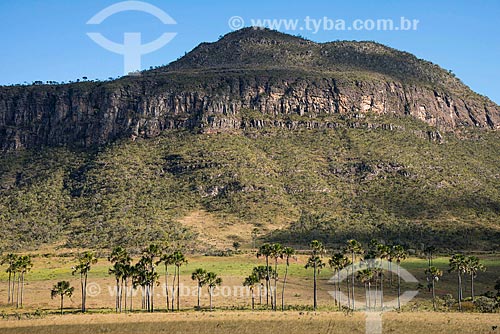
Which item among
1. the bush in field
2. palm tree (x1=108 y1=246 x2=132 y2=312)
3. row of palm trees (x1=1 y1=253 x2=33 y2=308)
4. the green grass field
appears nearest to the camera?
the bush in field

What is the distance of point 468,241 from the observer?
615 ft

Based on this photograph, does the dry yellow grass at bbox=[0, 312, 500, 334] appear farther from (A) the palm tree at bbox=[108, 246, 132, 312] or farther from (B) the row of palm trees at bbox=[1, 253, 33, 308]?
(B) the row of palm trees at bbox=[1, 253, 33, 308]

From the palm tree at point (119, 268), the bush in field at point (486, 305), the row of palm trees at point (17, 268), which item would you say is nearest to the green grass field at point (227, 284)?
the row of palm trees at point (17, 268)

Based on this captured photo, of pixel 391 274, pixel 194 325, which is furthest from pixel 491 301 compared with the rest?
pixel 194 325

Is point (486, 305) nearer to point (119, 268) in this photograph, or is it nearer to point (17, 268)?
point (119, 268)

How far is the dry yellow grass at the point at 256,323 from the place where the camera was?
85.9 metres

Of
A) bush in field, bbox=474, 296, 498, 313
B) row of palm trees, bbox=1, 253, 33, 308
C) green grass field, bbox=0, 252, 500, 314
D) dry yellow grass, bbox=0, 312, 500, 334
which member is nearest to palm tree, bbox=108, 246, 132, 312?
green grass field, bbox=0, 252, 500, 314

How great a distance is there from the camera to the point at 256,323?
90.8m

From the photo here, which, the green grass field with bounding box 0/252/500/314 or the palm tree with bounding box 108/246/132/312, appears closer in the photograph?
the palm tree with bounding box 108/246/132/312

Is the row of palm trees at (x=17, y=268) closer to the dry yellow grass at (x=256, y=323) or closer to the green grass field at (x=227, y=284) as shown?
the green grass field at (x=227, y=284)

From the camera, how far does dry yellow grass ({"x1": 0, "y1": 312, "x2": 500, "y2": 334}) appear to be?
282 feet

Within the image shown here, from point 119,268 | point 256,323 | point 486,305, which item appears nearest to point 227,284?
point 119,268

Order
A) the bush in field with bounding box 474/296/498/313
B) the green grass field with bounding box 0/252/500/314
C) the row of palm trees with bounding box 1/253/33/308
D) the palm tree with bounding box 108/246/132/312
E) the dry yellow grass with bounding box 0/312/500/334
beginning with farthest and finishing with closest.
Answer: the row of palm trees with bounding box 1/253/33/308
the green grass field with bounding box 0/252/500/314
the palm tree with bounding box 108/246/132/312
the bush in field with bounding box 474/296/498/313
the dry yellow grass with bounding box 0/312/500/334

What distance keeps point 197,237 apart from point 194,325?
351 ft
